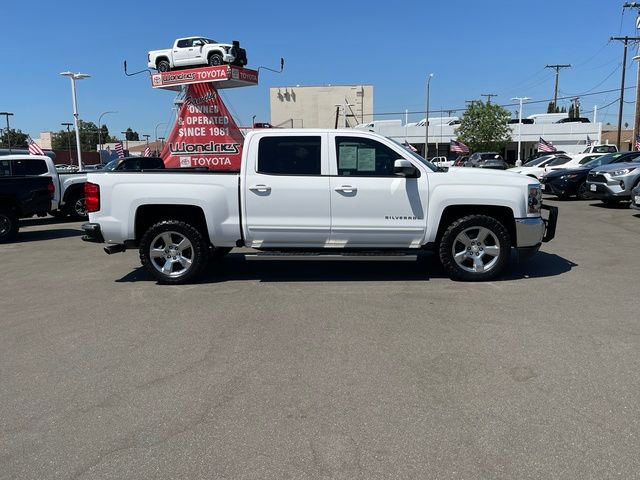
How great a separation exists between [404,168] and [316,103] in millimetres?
94929

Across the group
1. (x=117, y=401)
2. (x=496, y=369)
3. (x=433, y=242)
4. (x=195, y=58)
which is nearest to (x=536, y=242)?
(x=433, y=242)

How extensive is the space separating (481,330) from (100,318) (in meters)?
3.97

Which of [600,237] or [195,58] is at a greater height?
[195,58]

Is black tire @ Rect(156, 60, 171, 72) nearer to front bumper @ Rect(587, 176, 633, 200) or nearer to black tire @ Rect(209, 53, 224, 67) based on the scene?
black tire @ Rect(209, 53, 224, 67)

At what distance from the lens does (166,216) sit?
7027 mm

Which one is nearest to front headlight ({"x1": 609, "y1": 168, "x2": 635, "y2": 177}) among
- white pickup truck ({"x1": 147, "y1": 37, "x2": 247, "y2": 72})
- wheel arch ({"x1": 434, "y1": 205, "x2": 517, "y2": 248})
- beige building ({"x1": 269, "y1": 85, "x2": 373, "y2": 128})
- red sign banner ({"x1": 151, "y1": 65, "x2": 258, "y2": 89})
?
wheel arch ({"x1": 434, "y1": 205, "x2": 517, "y2": 248})

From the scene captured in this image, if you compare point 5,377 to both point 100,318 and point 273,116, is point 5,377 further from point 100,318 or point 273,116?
point 273,116

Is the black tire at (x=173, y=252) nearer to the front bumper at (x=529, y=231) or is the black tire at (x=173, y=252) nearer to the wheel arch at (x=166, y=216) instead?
the wheel arch at (x=166, y=216)

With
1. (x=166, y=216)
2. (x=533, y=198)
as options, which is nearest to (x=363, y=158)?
(x=533, y=198)

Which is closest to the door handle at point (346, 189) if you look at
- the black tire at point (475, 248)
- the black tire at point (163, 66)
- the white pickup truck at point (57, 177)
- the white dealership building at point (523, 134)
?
the black tire at point (475, 248)

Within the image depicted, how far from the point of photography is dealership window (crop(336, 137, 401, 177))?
22.0 feet

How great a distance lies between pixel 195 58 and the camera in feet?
67.4

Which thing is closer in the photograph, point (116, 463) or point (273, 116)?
point (116, 463)

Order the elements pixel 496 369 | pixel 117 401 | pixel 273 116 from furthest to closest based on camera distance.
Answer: pixel 273 116
pixel 496 369
pixel 117 401
